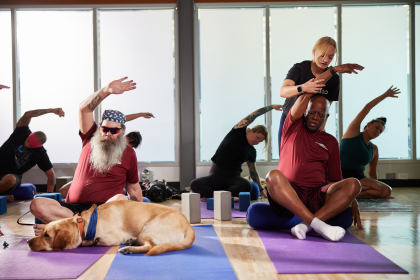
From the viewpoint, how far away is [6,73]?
7793 mm

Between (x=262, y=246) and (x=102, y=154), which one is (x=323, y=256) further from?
(x=102, y=154)

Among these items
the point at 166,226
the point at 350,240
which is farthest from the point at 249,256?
the point at 350,240

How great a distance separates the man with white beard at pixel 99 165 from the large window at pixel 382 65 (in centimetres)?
479

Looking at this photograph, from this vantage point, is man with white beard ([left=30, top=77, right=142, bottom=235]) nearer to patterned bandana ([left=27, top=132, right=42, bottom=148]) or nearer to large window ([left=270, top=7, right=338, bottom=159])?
patterned bandana ([left=27, top=132, right=42, bottom=148])

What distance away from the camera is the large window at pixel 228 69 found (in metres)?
7.77

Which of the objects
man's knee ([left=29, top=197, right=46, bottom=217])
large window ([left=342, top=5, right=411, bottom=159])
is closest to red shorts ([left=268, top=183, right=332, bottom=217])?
man's knee ([left=29, top=197, right=46, bottom=217])

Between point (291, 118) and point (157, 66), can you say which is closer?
point (291, 118)

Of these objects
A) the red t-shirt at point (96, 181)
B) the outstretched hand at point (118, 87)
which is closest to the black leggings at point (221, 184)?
the red t-shirt at point (96, 181)

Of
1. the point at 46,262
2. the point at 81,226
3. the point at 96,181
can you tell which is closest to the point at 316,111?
the point at 96,181

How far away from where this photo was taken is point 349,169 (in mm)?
5824

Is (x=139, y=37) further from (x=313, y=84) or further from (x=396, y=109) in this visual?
(x=313, y=84)

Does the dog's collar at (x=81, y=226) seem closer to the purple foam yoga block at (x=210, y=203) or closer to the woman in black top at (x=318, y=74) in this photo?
the woman in black top at (x=318, y=74)

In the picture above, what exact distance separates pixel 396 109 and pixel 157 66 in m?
3.79

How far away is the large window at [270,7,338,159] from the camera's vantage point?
25.2ft
